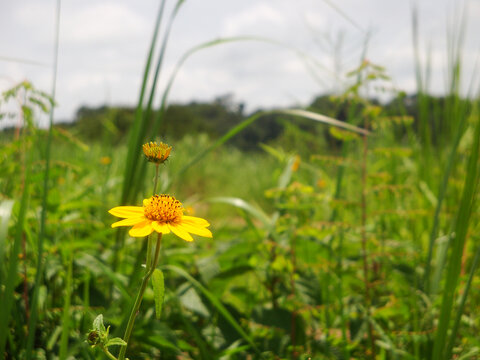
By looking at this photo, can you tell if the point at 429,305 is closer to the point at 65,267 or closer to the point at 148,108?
the point at 148,108

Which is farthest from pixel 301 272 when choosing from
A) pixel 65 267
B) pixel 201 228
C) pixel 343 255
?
pixel 201 228

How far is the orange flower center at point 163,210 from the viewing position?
500 mm

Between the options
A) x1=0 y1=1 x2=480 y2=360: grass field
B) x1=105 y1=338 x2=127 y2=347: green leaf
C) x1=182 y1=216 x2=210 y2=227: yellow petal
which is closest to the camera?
x1=105 y1=338 x2=127 y2=347: green leaf

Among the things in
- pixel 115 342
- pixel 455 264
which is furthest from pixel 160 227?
pixel 455 264

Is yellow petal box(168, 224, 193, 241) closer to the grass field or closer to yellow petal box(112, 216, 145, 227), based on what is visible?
yellow petal box(112, 216, 145, 227)

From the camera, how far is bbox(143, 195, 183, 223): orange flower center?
0.50m

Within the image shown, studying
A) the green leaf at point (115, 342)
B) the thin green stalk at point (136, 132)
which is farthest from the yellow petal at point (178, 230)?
the thin green stalk at point (136, 132)

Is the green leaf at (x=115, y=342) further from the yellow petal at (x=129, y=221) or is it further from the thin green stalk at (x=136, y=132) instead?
the thin green stalk at (x=136, y=132)

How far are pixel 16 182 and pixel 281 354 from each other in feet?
3.09

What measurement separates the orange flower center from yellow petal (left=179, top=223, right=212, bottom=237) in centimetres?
2

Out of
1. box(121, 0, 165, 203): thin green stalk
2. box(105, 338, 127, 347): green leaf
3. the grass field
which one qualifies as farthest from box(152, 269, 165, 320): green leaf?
box(121, 0, 165, 203): thin green stalk

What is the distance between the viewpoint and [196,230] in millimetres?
485

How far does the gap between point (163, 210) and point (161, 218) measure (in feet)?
0.04

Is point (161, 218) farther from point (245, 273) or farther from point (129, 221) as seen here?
point (245, 273)
